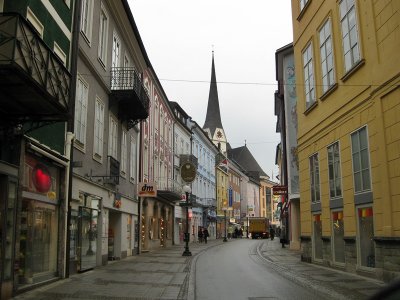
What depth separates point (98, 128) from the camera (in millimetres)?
18938

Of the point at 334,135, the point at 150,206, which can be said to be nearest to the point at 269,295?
the point at 334,135

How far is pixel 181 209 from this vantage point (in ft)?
155

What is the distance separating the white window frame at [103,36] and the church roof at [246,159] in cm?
10351

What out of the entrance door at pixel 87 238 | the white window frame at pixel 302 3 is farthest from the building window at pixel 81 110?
the white window frame at pixel 302 3

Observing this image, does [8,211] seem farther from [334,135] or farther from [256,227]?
[256,227]

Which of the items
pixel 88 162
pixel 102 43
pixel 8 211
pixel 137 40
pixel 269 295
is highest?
pixel 137 40

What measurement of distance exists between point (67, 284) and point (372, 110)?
9.72 m

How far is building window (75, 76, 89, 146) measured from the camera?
1622 cm

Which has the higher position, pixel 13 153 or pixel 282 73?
pixel 282 73

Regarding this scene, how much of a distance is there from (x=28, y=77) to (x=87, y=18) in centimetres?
998

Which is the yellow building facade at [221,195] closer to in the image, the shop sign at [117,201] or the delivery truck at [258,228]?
the delivery truck at [258,228]

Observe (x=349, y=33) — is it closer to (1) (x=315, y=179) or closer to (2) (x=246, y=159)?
(1) (x=315, y=179)

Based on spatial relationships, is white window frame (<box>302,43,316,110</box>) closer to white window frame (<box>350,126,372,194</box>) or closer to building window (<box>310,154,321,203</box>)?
building window (<box>310,154,321,203</box>)

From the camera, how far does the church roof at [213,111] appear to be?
88.9 meters
